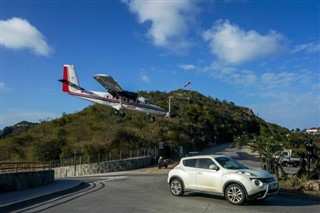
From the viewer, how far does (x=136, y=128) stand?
57500 millimetres

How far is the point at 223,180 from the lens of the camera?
13312 millimetres

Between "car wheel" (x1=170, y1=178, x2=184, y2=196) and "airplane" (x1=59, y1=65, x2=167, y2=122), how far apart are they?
24.8 meters

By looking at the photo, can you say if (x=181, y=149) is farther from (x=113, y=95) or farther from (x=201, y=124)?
(x=201, y=124)

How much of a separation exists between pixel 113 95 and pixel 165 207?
2976 cm

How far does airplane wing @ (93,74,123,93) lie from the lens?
38406 millimetres

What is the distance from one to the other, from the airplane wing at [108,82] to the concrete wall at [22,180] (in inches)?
730

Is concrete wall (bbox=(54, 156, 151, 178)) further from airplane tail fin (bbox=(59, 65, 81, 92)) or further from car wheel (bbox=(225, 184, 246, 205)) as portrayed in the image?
car wheel (bbox=(225, 184, 246, 205))

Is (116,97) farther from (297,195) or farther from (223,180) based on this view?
(223,180)

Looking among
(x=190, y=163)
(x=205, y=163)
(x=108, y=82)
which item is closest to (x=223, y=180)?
(x=205, y=163)

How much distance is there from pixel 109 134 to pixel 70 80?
9.34 metres

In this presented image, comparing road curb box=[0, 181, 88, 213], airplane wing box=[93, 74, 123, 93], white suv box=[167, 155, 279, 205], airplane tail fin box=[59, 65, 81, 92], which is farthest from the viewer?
airplane tail fin box=[59, 65, 81, 92]

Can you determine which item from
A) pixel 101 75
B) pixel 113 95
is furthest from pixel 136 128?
pixel 101 75

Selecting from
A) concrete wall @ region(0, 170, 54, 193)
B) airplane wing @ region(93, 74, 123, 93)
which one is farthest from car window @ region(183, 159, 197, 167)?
airplane wing @ region(93, 74, 123, 93)

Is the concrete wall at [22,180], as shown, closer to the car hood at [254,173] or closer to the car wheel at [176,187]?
the car wheel at [176,187]
